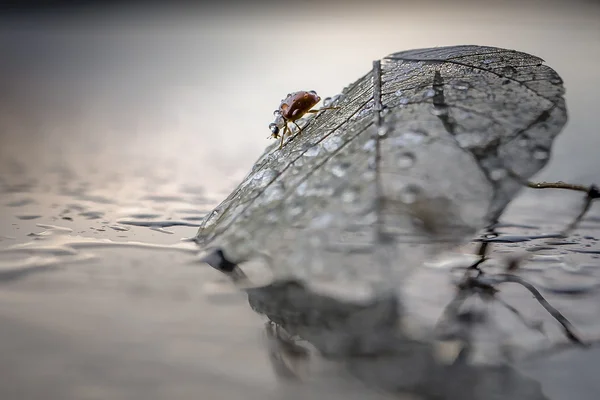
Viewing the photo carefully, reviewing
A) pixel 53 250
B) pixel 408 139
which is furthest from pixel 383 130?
pixel 53 250

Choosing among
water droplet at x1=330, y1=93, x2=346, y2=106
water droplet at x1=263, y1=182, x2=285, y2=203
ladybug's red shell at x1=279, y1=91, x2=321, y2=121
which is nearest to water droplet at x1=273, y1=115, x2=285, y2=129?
ladybug's red shell at x1=279, y1=91, x2=321, y2=121

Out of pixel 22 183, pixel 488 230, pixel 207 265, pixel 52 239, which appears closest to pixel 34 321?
pixel 207 265

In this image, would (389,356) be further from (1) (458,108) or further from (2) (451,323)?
(1) (458,108)

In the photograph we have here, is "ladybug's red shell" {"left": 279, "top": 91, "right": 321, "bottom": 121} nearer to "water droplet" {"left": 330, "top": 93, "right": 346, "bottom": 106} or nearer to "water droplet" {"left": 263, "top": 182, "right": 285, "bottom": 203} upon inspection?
"water droplet" {"left": 330, "top": 93, "right": 346, "bottom": 106}

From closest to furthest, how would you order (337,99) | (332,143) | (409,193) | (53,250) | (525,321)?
→ (409,193) < (525,321) < (332,143) < (53,250) < (337,99)

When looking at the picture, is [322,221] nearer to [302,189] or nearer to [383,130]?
[302,189]

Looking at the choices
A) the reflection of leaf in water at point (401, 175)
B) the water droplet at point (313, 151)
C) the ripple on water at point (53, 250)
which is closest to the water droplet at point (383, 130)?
the reflection of leaf in water at point (401, 175)
